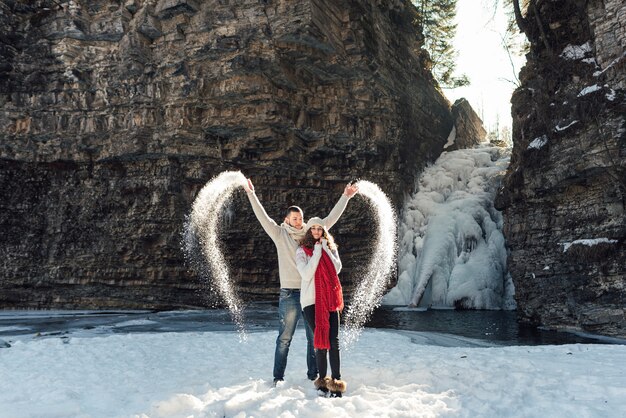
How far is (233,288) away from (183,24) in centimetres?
1166

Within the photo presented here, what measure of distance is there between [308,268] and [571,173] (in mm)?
11120

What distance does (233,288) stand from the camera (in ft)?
66.9

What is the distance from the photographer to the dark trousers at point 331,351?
452 centimetres

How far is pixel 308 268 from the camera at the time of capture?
460cm

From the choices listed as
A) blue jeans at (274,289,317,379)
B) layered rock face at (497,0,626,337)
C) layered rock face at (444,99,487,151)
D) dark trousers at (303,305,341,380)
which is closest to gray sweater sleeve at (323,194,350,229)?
blue jeans at (274,289,317,379)

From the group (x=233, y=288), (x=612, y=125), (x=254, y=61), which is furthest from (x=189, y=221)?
(x=612, y=125)

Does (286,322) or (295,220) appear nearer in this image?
(286,322)

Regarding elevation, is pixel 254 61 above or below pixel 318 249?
above

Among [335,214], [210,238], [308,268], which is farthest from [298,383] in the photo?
[210,238]

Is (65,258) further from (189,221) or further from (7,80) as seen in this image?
(7,80)

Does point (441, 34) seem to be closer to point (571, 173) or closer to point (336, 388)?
point (571, 173)

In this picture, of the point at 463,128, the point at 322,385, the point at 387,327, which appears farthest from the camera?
the point at 463,128

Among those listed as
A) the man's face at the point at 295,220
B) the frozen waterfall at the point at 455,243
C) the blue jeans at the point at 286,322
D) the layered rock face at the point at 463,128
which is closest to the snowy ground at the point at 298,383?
the blue jeans at the point at 286,322

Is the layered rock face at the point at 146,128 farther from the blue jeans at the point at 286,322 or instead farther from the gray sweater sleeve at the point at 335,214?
the blue jeans at the point at 286,322
